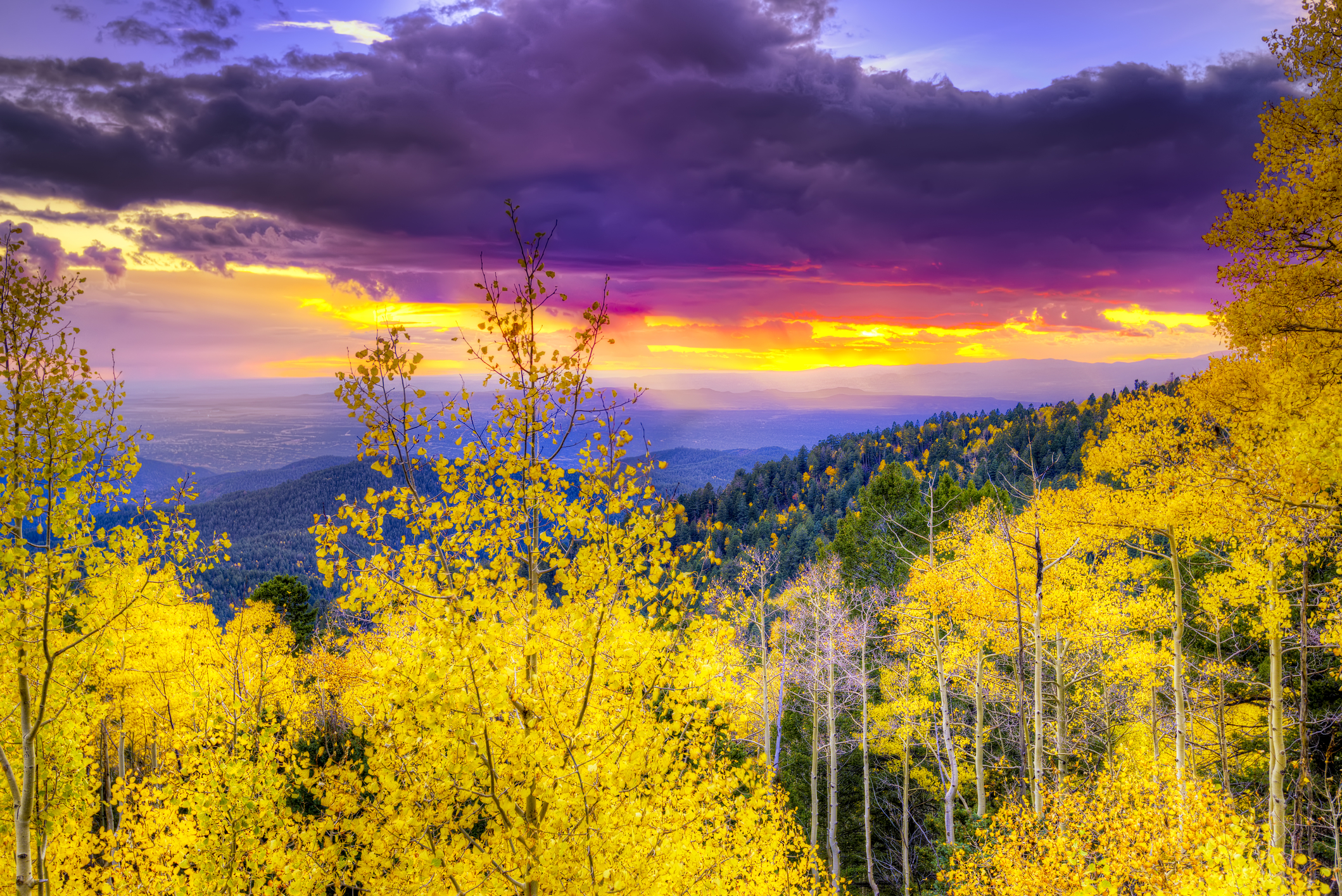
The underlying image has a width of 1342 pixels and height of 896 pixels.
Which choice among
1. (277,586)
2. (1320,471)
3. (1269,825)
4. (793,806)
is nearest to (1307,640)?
(1269,825)

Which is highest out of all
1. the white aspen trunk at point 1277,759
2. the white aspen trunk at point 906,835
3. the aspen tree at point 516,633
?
the aspen tree at point 516,633

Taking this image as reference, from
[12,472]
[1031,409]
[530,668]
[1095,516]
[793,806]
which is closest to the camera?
[530,668]

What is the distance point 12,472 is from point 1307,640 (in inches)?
852

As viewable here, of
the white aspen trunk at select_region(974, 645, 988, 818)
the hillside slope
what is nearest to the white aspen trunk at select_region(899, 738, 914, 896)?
the white aspen trunk at select_region(974, 645, 988, 818)

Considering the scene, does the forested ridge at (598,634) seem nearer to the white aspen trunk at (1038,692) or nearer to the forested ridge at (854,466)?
the white aspen trunk at (1038,692)

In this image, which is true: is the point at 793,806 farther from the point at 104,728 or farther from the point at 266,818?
the point at 104,728

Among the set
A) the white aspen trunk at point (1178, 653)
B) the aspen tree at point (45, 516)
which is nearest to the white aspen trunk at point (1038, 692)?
the white aspen trunk at point (1178, 653)

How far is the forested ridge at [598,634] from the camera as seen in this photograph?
5934 millimetres

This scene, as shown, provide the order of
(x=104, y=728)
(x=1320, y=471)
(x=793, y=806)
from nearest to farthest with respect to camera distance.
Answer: (x=1320, y=471), (x=104, y=728), (x=793, y=806)

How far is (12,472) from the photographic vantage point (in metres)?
7.48

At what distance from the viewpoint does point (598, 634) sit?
6.06 meters

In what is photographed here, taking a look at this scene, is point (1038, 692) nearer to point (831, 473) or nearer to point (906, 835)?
point (906, 835)

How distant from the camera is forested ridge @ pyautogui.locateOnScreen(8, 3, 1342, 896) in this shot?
5.93m

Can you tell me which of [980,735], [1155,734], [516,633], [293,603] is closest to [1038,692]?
[1155,734]
